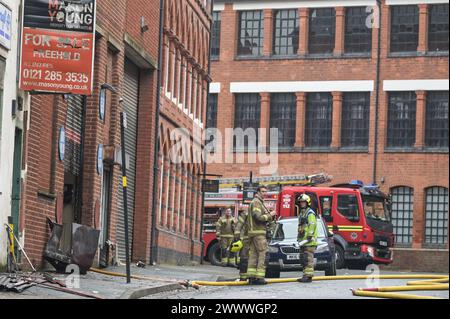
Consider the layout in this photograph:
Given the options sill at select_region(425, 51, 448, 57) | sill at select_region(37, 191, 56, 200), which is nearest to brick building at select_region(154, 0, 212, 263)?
sill at select_region(37, 191, 56, 200)

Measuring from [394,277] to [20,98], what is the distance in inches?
348

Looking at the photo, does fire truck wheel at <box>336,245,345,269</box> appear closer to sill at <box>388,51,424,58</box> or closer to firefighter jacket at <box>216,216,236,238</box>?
firefighter jacket at <box>216,216,236,238</box>

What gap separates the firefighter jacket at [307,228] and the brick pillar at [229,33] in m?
35.3

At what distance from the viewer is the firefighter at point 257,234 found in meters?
24.1

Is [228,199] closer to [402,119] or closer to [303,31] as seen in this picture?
[402,119]

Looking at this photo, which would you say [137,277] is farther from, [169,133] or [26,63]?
[169,133]

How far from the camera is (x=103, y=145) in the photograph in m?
29.2

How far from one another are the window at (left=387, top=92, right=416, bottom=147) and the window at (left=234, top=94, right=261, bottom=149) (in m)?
5.98

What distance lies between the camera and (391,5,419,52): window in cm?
5869

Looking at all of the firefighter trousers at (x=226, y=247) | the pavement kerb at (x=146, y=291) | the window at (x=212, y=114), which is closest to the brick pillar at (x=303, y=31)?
the window at (x=212, y=114)

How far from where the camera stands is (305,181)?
46.8m

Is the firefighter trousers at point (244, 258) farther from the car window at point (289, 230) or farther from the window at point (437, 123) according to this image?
the window at point (437, 123)

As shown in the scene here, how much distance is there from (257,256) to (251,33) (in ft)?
123
